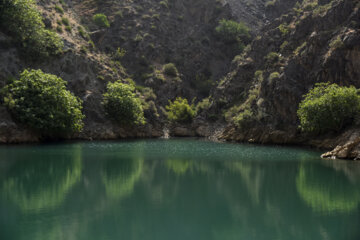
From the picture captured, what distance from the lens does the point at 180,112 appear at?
95.8m

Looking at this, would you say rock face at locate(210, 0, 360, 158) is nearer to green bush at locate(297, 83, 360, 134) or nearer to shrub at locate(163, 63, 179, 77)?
green bush at locate(297, 83, 360, 134)

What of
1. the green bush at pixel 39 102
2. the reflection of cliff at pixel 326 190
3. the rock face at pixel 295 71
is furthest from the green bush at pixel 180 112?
the reflection of cliff at pixel 326 190

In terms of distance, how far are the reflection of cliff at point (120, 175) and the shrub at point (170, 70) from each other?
218ft

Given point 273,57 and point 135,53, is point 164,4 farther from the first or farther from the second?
point 273,57

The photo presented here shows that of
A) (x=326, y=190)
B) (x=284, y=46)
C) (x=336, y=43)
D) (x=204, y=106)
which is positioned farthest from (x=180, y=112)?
(x=326, y=190)

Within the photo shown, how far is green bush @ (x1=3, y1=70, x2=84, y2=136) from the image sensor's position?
2422 inches

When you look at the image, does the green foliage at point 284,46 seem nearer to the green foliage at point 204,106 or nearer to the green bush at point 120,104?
the green foliage at point 204,106

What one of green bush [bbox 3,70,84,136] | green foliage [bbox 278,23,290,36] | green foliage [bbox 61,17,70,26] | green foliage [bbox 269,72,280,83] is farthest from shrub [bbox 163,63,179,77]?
green bush [bbox 3,70,84,136]

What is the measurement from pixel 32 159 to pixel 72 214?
24885 mm

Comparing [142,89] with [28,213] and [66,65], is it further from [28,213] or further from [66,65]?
[28,213]

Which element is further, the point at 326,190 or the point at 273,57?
the point at 273,57

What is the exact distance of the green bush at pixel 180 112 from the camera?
95.7 m

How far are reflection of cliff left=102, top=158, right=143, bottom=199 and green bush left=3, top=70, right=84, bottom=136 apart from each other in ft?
82.2

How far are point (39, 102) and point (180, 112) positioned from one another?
136ft
